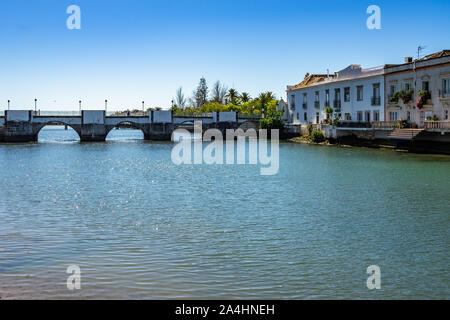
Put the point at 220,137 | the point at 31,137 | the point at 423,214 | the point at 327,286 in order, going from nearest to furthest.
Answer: the point at 327,286 < the point at 423,214 < the point at 31,137 < the point at 220,137

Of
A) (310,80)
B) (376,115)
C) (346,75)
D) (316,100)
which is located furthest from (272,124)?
(376,115)

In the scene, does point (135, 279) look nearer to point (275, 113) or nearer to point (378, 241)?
point (378, 241)

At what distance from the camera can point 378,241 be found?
48.7ft

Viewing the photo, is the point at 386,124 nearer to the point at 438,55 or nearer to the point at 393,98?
the point at 393,98

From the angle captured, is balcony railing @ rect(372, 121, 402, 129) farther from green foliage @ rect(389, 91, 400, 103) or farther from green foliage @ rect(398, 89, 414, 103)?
green foliage @ rect(389, 91, 400, 103)

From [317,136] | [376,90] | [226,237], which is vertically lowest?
[226,237]

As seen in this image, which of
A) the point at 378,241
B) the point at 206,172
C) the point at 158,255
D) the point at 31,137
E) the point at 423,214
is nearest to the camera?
the point at 158,255

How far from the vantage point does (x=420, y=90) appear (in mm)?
47188

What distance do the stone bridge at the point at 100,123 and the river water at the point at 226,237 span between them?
54.1m

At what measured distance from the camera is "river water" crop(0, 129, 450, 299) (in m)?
11.0

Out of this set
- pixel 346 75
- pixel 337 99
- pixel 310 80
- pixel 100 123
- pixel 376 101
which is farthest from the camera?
pixel 100 123

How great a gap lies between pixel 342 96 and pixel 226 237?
5139 cm
